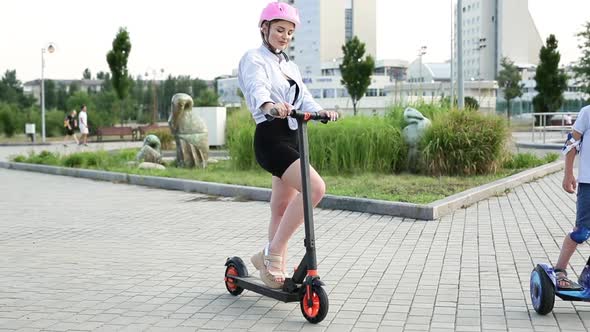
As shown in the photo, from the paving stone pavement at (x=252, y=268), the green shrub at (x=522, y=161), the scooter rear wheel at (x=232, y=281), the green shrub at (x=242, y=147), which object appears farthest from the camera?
the green shrub at (x=242, y=147)

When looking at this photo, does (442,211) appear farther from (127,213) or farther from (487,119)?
(487,119)

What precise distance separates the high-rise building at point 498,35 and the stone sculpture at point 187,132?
113 m

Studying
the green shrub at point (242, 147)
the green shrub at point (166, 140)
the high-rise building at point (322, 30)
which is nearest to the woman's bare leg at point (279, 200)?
the green shrub at point (242, 147)

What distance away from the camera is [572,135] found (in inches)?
179

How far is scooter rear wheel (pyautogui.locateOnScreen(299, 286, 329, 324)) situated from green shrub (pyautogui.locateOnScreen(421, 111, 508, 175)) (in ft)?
29.2

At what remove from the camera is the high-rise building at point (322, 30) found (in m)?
136

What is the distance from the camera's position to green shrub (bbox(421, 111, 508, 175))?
1293cm

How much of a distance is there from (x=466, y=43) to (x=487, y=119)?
126 m

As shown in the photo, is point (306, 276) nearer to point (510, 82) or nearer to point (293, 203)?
point (293, 203)

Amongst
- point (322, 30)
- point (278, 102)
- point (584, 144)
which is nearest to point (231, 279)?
point (278, 102)

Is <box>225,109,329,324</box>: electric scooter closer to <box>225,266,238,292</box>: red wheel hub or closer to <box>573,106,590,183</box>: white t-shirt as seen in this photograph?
<box>225,266,238,292</box>: red wheel hub

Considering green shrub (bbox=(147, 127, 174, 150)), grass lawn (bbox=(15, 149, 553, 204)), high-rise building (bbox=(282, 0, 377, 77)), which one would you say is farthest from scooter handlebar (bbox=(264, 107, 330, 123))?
high-rise building (bbox=(282, 0, 377, 77))

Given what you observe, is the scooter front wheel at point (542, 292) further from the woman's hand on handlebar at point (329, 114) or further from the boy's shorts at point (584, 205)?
the woman's hand on handlebar at point (329, 114)

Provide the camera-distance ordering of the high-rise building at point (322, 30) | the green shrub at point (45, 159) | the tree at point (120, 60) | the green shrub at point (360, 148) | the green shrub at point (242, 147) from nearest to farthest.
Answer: the green shrub at point (360, 148) < the green shrub at point (242, 147) < the green shrub at point (45, 159) < the tree at point (120, 60) < the high-rise building at point (322, 30)
